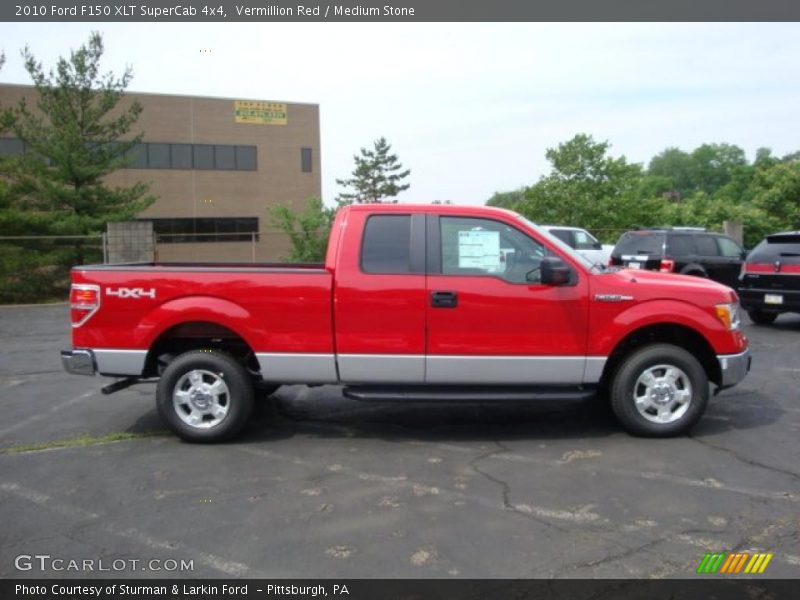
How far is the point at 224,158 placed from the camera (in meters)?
39.9

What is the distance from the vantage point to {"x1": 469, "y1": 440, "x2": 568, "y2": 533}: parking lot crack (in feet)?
13.5

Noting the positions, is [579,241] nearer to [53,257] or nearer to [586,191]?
[53,257]

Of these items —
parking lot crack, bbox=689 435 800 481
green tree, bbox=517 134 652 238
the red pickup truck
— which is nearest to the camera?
parking lot crack, bbox=689 435 800 481

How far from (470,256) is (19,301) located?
1816cm

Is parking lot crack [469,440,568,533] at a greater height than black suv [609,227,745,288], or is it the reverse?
black suv [609,227,745,288]

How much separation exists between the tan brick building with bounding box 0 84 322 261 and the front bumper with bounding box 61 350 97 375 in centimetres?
3050

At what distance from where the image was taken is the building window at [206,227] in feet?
122

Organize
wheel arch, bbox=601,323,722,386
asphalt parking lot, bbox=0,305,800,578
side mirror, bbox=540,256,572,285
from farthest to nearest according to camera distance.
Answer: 1. wheel arch, bbox=601,323,722,386
2. side mirror, bbox=540,256,572,285
3. asphalt parking lot, bbox=0,305,800,578

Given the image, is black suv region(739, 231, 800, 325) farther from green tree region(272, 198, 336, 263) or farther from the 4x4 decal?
green tree region(272, 198, 336, 263)

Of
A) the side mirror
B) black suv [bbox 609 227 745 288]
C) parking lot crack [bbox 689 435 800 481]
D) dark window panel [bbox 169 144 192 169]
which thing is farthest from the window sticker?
dark window panel [bbox 169 144 192 169]

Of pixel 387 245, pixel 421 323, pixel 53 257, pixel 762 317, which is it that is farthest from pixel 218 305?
pixel 53 257

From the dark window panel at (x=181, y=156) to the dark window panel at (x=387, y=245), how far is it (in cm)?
3586

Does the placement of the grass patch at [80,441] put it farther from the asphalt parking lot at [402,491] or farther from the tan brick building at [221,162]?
the tan brick building at [221,162]
